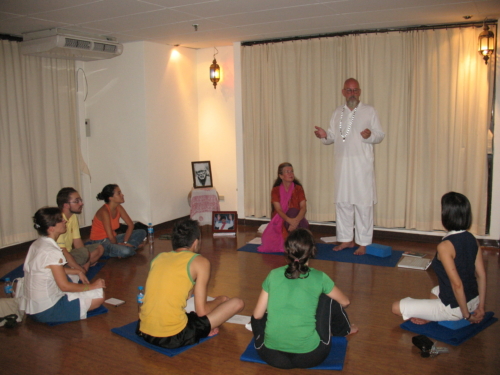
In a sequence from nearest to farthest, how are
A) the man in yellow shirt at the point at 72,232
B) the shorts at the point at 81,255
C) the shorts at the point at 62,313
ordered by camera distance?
the shorts at the point at 62,313
the man in yellow shirt at the point at 72,232
the shorts at the point at 81,255

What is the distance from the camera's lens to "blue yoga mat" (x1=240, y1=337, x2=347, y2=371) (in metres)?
2.79

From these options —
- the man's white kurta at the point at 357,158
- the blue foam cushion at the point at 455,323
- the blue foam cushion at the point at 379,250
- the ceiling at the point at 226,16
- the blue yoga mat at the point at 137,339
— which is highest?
the ceiling at the point at 226,16

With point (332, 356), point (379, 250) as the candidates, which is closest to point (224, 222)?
point (379, 250)

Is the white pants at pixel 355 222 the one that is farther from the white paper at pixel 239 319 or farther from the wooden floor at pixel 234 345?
the white paper at pixel 239 319

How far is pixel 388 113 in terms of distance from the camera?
5.82m

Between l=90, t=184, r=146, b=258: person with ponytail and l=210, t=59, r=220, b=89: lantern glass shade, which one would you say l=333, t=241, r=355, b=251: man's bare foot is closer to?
l=90, t=184, r=146, b=258: person with ponytail

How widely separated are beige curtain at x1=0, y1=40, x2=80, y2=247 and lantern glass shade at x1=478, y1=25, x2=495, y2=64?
5.19m

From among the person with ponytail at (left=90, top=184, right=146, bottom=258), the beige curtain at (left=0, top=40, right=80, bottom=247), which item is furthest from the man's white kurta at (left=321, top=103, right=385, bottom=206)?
the beige curtain at (left=0, top=40, right=80, bottom=247)

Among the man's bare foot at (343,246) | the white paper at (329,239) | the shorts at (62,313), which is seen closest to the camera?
the shorts at (62,313)

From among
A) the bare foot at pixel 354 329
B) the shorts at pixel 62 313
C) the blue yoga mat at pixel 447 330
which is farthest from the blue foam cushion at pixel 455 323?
the shorts at pixel 62 313

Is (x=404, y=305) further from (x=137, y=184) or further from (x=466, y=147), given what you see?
(x=137, y=184)

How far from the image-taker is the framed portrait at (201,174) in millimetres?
7086

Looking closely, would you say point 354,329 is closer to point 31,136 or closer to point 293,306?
point 293,306

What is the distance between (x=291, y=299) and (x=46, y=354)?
5.78 feet
